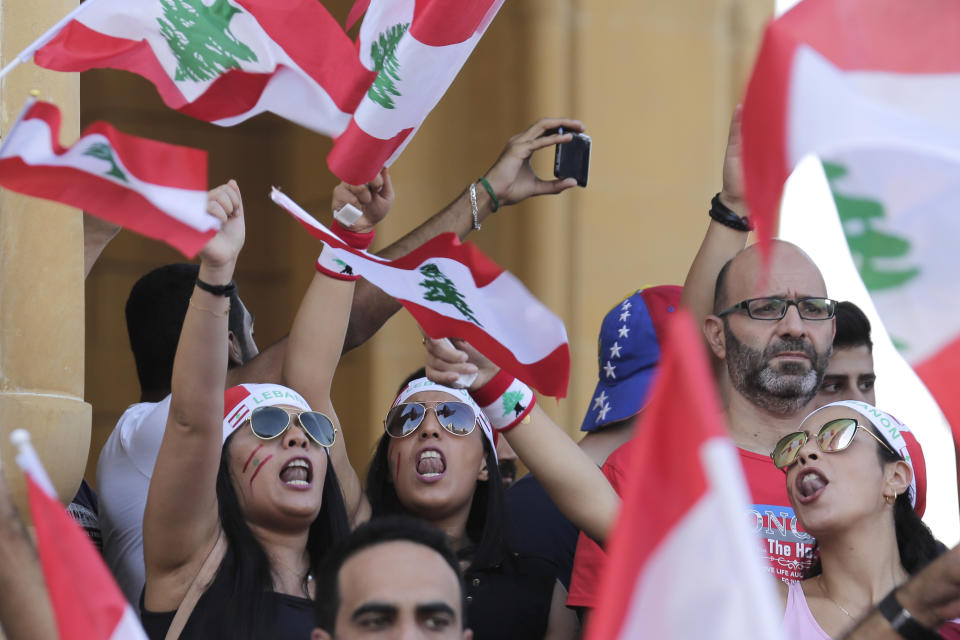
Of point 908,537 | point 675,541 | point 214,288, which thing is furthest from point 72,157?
point 908,537

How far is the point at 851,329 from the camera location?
15.8ft

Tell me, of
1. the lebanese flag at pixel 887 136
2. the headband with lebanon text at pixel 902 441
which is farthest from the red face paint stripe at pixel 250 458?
the lebanese flag at pixel 887 136

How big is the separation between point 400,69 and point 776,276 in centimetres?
120

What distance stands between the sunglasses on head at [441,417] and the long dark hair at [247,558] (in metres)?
0.28

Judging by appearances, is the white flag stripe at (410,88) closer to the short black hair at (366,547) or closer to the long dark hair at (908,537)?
the short black hair at (366,547)

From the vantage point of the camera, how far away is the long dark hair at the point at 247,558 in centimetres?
346

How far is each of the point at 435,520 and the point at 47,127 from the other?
157 cm

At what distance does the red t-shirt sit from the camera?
12.6 ft

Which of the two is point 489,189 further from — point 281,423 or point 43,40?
point 43,40

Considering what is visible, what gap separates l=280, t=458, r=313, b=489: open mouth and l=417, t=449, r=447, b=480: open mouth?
43cm

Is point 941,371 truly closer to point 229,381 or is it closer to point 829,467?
point 829,467

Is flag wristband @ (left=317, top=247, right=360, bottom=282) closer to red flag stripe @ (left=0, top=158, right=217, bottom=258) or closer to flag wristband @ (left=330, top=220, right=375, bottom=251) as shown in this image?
flag wristband @ (left=330, top=220, right=375, bottom=251)

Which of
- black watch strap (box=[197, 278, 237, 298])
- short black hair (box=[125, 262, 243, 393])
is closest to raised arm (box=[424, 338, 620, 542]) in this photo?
black watch strap (box=[197, 278, 237, 298])

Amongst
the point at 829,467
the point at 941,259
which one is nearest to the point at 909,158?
the point at 941,259
